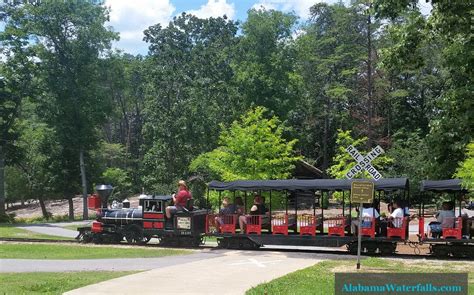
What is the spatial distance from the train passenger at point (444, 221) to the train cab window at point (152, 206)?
1054 cm

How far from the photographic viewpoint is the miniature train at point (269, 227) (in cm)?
1911

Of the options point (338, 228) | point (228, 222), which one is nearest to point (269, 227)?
point (228, 222)

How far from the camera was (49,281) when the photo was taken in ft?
40.9

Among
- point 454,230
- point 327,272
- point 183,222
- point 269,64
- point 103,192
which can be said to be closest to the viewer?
point 327,272

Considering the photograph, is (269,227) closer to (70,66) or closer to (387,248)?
(387,248)

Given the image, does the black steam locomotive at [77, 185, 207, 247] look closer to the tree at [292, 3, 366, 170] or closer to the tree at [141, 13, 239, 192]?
the tree at [141, 13, 239, 192]

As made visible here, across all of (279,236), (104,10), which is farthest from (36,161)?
(279,236)

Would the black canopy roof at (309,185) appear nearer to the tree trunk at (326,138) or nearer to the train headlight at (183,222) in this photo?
the train headlight at (183,222)

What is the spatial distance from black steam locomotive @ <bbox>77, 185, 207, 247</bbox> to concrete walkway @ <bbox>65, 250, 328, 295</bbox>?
187 inches

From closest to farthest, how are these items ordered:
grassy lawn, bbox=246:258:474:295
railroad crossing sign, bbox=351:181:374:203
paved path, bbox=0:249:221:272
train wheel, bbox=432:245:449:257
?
grassy lawn, bbox=246:258:474:295, railroad crossing sign, bbox=351:181:374:203, paved path, bbox=0:249:221:272, train wheel, bbox=432:245:449:257

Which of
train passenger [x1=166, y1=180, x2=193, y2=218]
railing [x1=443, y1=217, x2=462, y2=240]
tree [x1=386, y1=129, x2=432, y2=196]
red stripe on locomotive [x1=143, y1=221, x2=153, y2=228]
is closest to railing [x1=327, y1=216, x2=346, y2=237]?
railing [x1=443, y1=217, x2=462, y2=240]

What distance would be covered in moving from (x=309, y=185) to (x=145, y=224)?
7.32 metres

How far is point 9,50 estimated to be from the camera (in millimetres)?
A: 48188

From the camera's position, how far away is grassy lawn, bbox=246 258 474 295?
36.4ft
